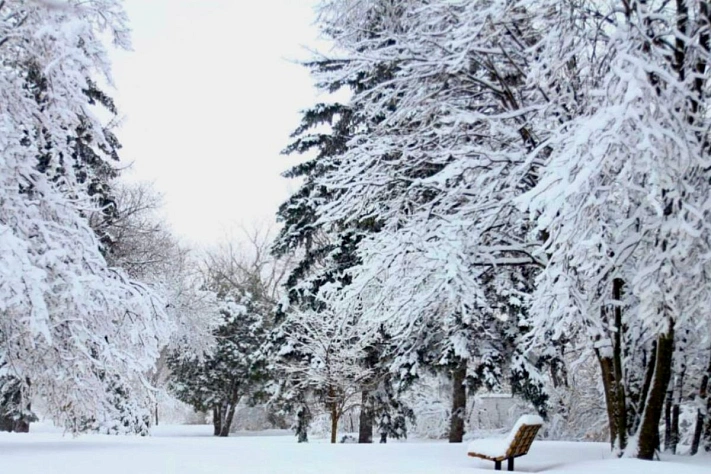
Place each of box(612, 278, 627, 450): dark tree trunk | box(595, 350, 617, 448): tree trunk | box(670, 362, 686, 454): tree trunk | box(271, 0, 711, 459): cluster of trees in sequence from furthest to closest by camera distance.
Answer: box(670, 362, 686, 454): tree trunk
box(595, 350, 617, 448): tree trunk
box(612, 278, 627, 450): dark tree trunk
box(271, 0, 711, 459): cluster of trees

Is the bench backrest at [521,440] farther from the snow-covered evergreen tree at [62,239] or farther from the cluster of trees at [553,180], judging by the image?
the snow-covered evergreen tree at [62,239]

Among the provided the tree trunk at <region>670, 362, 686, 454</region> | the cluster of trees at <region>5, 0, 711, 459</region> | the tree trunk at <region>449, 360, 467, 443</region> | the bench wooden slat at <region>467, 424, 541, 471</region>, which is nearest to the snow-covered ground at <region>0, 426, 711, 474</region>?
the bench wooden slat at <region>467, 424, 541, 471</region>

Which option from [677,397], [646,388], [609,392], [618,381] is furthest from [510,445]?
[677,397]

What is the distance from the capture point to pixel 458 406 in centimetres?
1516

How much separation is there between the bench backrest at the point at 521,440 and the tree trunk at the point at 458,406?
21.5 ft

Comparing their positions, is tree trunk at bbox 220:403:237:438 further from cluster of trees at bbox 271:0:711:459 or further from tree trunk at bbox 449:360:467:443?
cluster of trees at bbox 271:0:711:459

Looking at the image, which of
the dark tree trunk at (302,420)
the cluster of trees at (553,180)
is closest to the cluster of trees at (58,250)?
the cluster of trees at (553,180)

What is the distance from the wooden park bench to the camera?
7.47 metres

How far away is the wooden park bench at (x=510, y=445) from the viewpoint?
7469 millimetres

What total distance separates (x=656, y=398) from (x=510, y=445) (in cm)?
172

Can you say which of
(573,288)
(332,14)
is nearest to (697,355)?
(573,288)

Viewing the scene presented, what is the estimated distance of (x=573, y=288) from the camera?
6.93 m

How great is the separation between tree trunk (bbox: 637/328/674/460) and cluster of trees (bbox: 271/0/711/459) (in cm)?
2

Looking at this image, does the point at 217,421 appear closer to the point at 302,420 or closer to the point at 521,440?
the point at 302,420
